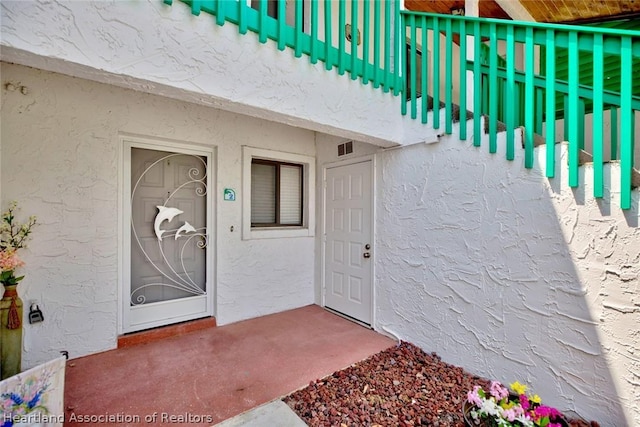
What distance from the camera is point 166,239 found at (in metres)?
3.58

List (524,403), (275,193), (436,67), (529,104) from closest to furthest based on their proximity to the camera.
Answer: (524,403)
(529,104)
(436,67)
(275,193)

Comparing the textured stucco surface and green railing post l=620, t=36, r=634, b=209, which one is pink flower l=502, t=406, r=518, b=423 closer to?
green railing post l=620, t=36, r=634, b=209

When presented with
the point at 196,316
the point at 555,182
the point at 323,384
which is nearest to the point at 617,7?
the point at 555,182

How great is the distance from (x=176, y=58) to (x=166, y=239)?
2266 mm

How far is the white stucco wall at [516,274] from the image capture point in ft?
6.58

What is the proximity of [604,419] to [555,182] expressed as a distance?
1639 mm

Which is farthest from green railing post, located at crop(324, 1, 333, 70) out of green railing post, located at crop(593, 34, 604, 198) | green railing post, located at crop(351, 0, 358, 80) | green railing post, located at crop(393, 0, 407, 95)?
green railing post, located at crop(593, 34, 604, 198)

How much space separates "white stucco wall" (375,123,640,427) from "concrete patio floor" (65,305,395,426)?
2.92ft

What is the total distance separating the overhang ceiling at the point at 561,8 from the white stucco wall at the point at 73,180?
383 centimetres

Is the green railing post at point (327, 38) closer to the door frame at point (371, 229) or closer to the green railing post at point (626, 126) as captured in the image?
the door frame at point (371, 229)

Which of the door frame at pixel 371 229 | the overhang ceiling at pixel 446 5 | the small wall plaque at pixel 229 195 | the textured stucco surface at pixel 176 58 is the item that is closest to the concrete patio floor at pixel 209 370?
the door frame at pixel 371 229

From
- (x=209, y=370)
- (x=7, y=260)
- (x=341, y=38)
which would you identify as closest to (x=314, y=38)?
(x=341, y=38)

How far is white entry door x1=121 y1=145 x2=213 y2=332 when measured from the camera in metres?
3.40

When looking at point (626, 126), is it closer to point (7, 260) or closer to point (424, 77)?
point (424, 77)
